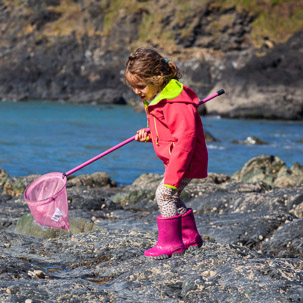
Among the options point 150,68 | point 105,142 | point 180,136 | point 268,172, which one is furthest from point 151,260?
point 105,142

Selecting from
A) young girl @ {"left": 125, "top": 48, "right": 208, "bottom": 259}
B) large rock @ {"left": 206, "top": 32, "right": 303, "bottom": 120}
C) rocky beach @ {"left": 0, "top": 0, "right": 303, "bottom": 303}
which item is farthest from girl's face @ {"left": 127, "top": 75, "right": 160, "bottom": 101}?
large rock @ {"left": 206, "top": 32, "right": 303, "bottom": 120}

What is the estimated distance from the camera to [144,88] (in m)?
4.59

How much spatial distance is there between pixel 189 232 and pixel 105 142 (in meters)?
19.2

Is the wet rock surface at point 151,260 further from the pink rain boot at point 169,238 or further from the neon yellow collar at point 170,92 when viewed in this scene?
the neon yellow collar at point 170,92

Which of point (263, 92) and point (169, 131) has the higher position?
point (169, 131)

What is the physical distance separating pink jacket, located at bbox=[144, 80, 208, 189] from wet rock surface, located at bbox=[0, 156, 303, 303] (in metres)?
0.65

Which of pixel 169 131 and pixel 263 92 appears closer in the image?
pixel 169 131

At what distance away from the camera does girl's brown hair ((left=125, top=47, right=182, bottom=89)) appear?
450 cm

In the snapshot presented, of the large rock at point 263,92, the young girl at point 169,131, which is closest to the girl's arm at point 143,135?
the young girl at point 169,131

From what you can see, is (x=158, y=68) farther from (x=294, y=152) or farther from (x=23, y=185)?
(x=294, y=152)

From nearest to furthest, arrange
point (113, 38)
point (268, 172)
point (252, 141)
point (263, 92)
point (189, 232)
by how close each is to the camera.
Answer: point (189, 232) < point (268, 172) < point (252, 141) < point (263, 92) < point (113, 38)

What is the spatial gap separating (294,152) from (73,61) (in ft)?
115

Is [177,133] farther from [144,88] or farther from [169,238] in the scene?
[169,238]

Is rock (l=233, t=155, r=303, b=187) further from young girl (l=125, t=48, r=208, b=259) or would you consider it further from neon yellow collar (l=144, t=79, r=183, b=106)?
neon yellow collar (l=144, t=79, r=183, b=106)
